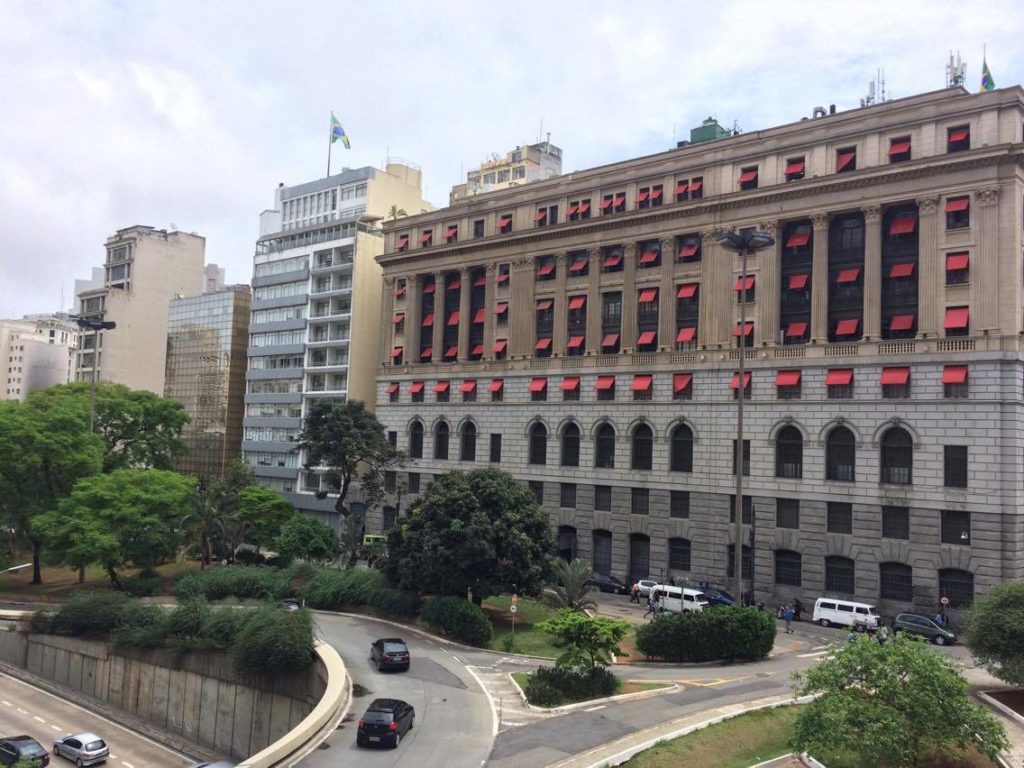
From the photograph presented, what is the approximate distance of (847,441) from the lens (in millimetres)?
57438

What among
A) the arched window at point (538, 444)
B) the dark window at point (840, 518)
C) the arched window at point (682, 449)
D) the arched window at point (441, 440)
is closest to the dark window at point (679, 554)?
the arched window at point (682, 449)

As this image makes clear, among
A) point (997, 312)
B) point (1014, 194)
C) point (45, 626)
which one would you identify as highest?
point (1014, 194)

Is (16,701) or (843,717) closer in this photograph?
(843,717)

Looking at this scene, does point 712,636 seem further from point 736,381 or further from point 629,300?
point 629,300

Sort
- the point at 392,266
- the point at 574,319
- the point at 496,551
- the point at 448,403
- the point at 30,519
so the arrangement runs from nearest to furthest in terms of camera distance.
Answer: the point at 496,551
the point at 30,519
the point at 574,319
the point at 448,403
the point at 392,266

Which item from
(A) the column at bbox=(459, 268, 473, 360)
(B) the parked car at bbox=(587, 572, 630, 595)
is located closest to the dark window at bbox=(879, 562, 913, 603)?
(B) the parked car at bbox=(587, 572, 630, 595)

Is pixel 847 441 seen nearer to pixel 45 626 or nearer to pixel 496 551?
pixel 496 551

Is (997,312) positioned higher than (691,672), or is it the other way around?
(997,312)

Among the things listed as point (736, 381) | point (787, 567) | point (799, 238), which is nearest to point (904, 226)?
point (799, 238)

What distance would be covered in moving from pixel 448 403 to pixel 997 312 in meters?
45.2

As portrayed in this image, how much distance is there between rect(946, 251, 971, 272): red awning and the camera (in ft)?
177

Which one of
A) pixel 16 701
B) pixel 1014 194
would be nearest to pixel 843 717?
pixel 1014 194

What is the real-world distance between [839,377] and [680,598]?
1795 centimetres

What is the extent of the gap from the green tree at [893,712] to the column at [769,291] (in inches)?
1483
